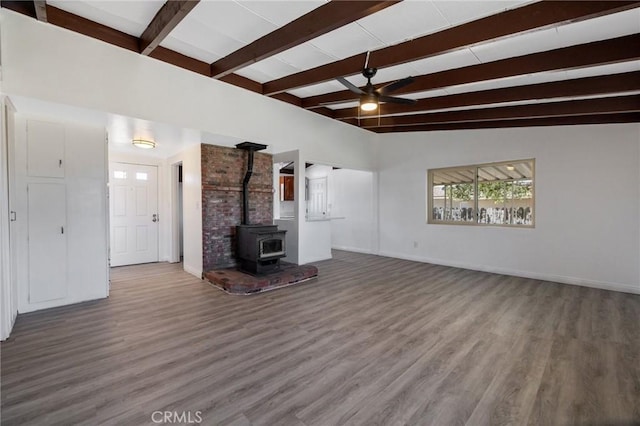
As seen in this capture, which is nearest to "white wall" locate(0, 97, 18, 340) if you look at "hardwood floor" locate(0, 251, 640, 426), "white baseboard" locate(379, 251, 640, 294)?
"hardwood floor" locate(0, 251, 640, 426)

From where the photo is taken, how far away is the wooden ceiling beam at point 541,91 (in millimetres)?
3445

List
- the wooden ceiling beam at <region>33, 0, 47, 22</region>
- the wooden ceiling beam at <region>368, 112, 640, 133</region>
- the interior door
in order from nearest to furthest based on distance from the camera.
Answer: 1. the wooden ceiling beam at <region>33, 0, 47, 22</region>
2. the wooden ceiling beam at <region>368, 112, 640, 133</region>
3. the interior door

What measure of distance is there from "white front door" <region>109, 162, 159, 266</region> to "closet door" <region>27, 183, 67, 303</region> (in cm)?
231

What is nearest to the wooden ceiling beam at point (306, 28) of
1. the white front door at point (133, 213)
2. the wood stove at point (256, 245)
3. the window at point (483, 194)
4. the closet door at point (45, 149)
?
the wood stove at point (256, 245)

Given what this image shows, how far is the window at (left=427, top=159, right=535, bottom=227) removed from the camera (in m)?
5.48

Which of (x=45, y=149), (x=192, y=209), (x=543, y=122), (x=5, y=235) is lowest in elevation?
(x=5, y=235)

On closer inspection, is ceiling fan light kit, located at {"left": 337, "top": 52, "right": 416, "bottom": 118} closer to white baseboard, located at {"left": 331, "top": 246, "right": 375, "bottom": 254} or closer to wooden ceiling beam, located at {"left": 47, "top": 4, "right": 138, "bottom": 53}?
wooden ceiling beam, located at {"left": 47, "top": 4, "right": 138, "bottom": 53}

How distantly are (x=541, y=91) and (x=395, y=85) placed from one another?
2.21 m

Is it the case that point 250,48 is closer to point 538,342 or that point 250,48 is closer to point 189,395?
point 189,395

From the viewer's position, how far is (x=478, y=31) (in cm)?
271

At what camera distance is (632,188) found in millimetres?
4418

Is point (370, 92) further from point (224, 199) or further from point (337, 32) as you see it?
point (224, 199)

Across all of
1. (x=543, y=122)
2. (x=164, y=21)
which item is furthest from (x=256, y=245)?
(x=543, y=122)

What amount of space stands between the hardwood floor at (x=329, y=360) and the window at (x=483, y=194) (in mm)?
1870
